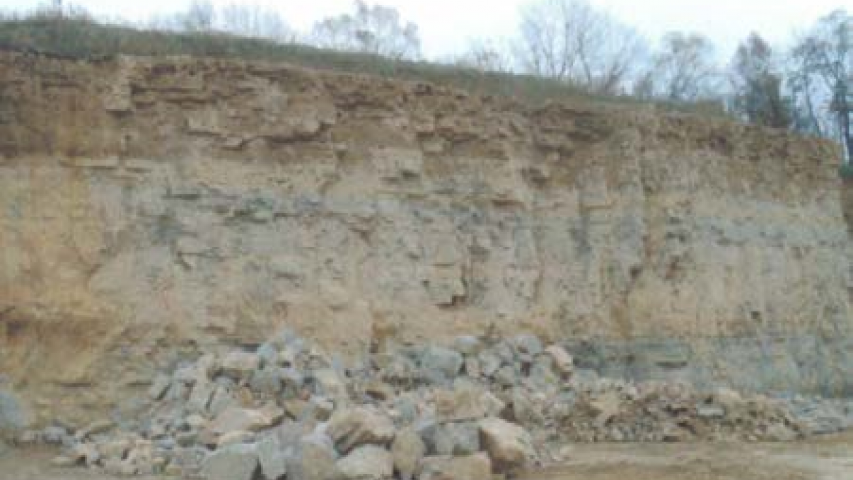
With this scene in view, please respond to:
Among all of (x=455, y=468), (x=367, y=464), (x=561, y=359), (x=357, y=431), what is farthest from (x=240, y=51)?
(x=455, y=468)

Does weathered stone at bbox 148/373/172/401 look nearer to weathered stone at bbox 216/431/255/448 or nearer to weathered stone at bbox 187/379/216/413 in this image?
weathered stone at bbox 187/379/216/413

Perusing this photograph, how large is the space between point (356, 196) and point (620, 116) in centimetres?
461

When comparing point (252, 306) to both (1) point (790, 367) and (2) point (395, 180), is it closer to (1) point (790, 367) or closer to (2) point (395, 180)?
(2) point (395, 180)

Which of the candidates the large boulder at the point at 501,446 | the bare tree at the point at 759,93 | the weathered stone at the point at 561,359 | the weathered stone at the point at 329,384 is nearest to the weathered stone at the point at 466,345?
the weathered stone at the point at 561,359

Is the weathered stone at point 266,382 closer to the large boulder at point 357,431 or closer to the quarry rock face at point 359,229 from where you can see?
the quarry rock face at point 359,229

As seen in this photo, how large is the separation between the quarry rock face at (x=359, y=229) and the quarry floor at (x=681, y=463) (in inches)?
68.0

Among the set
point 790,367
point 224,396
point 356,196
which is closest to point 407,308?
point 356,196

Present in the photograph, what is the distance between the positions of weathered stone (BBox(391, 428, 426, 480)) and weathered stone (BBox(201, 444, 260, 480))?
1122 mm

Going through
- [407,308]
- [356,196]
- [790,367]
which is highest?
[356,196]

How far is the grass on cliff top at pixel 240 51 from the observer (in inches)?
501

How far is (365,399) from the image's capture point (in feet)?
37.1

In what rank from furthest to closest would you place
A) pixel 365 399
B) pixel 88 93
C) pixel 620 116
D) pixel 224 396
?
1. pixel 620 116
2. pixel 88 93
3. pixel 365 399
4. pixel 224 396

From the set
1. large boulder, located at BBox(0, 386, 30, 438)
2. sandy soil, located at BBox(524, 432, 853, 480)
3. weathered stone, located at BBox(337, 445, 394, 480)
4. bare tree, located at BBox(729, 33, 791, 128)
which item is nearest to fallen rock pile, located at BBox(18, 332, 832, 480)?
weathered stone, located at BBox(337, 445, 394, 480)

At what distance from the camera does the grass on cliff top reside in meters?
12.7
